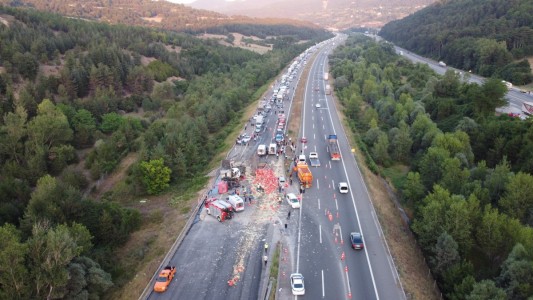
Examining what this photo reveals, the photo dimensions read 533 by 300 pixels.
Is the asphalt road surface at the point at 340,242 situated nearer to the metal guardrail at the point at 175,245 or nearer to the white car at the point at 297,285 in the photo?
the white car at the point at 297,285

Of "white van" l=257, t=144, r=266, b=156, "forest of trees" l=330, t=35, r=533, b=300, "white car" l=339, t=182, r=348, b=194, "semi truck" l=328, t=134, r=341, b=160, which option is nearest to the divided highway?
"white car" l=339, t=182, r=348, b=194

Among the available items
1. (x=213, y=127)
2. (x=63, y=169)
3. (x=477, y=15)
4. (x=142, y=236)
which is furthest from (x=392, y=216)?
(x=477, y=15)

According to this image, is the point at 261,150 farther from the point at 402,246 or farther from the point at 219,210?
the point at 402,246

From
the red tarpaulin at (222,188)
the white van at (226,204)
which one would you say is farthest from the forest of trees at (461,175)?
the red tarpaulin at (222,188)

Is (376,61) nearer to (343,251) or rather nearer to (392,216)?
(392,216)

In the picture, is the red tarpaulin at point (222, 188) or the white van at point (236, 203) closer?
the white van at point (236, 203)

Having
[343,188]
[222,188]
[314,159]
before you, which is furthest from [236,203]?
[314,159]
